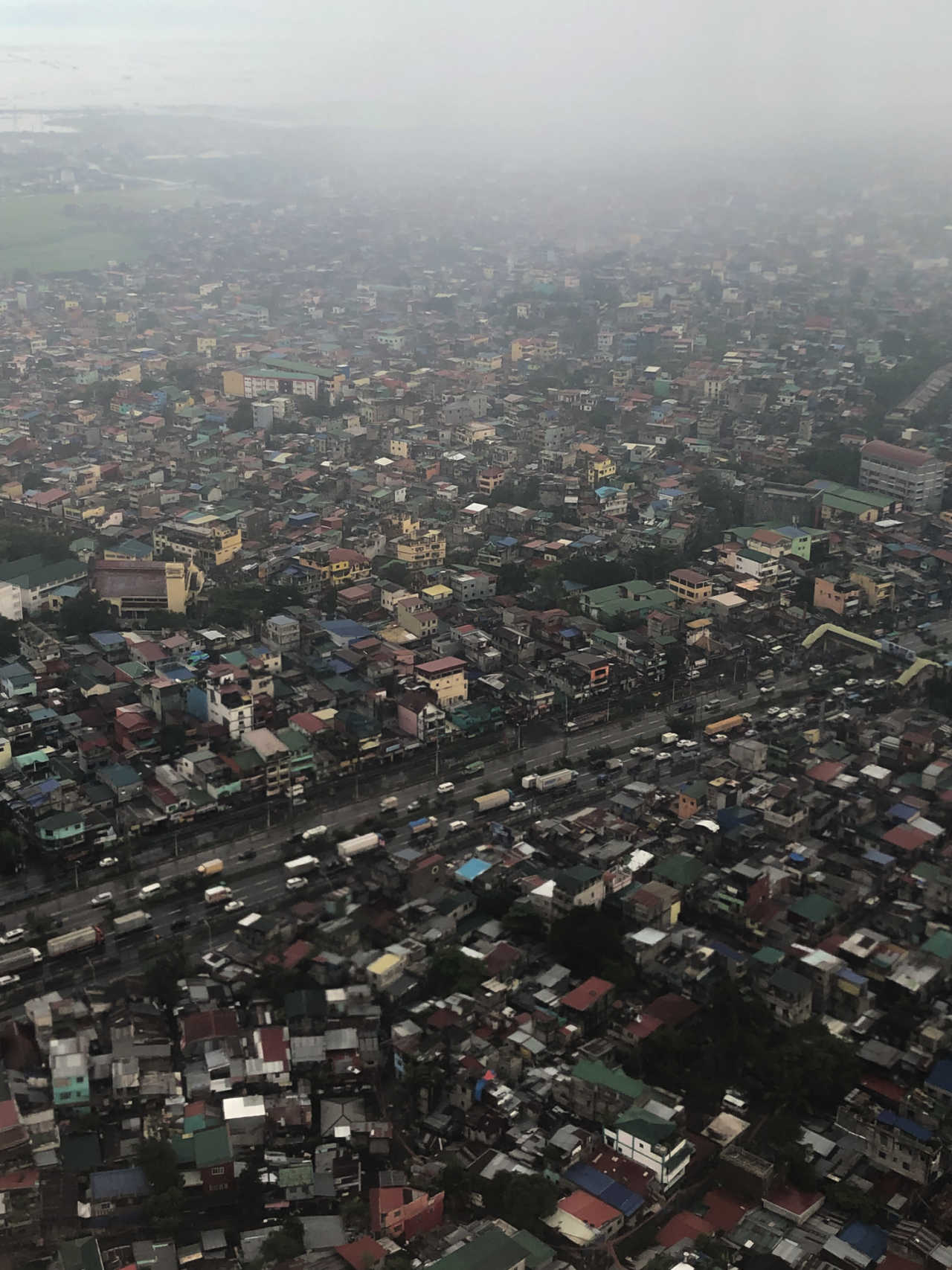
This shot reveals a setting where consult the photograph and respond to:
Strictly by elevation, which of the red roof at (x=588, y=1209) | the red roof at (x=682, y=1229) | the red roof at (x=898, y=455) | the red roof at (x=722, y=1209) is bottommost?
the red roof at (x=722, y=1209)

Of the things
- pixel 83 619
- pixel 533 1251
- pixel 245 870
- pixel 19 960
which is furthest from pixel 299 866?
pixel 83 619

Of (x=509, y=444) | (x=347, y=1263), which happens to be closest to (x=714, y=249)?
(x=509, y=444)

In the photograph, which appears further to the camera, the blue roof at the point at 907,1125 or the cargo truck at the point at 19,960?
the cargo truck at the point at 19,960

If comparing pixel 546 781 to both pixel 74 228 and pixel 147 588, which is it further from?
pixel 74 228

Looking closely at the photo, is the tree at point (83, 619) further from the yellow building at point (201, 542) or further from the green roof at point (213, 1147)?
the green roof at point (213, 1147)

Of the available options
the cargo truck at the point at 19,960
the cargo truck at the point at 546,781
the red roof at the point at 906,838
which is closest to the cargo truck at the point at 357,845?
the cargo truck at the point at 546,781

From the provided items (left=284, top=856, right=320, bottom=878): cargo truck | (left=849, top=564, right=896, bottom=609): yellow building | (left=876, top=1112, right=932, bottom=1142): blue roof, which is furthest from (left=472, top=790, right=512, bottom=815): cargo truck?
(left=849, top=564, right=896, bottom=609): yellow building
